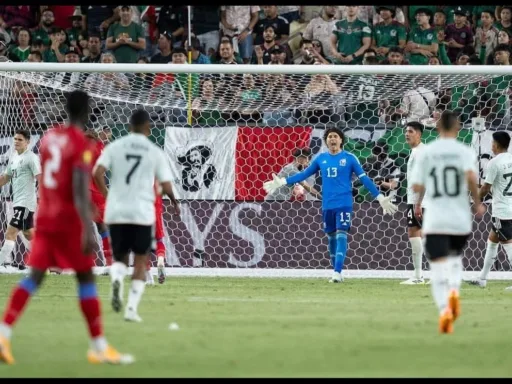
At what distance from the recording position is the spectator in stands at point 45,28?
21328 millimetres

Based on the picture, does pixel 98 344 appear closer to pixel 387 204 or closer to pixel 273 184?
pixel 273 184

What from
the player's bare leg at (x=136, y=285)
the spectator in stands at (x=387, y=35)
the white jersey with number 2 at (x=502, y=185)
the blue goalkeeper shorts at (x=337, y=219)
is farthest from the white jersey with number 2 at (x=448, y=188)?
the spectator in stands at (x=387, y=35)

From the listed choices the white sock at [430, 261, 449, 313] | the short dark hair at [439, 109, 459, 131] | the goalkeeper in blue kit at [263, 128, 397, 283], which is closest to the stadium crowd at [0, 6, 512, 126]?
the goalkeeper in blue kit at [263, 128, 397, 283]

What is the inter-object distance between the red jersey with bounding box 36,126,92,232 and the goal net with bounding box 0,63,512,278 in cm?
910

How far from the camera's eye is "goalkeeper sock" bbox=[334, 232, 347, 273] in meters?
16.0

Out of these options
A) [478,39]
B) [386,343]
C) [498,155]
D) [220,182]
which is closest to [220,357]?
[386,343]

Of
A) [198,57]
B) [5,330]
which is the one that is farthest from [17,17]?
[5,330]

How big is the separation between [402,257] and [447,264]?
23.8ft

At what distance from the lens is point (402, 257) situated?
57.1 ft

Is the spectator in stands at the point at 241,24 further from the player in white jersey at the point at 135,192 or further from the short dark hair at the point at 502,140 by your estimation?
the player in white jersey at the point at 135,192

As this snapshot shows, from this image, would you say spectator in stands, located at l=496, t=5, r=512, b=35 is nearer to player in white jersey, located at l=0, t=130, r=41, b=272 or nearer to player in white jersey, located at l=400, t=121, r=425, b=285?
player in white jersey, located at l=400, t=121, r=425, b=285

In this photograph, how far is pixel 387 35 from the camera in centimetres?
2034
